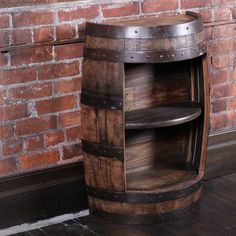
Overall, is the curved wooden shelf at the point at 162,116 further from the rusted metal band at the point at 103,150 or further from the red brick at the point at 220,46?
the red brick at the point at 220,46

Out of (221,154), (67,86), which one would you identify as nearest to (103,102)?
(67,86)

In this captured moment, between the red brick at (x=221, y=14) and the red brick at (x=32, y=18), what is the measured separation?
1000 mm

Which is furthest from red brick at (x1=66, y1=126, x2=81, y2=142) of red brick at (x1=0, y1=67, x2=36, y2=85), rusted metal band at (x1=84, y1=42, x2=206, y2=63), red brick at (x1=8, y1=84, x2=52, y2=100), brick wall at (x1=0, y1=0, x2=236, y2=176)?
rusted metal band at (x1=84, y1=42, x2=206, y2=63)

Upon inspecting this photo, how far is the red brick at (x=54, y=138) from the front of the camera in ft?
10.2

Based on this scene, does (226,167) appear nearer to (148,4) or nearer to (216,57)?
(216,57)

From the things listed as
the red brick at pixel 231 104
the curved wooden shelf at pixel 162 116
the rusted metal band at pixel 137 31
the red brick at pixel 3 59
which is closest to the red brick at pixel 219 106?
the red brick at pixel 231 104

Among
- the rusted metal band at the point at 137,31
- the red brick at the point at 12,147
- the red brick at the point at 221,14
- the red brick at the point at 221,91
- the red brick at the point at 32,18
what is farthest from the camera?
the red brick at the point at 221,91

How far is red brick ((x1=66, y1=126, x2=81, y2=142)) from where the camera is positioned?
3156 mm

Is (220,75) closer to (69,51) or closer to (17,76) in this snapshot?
(69,51)

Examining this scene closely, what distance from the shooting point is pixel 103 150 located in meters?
2.90

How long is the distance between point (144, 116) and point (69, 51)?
48 cm

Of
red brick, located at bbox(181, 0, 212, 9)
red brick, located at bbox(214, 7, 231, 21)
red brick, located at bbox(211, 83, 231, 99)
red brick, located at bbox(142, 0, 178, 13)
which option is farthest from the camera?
red brick, located at bbox(211, 83, 231, 99)

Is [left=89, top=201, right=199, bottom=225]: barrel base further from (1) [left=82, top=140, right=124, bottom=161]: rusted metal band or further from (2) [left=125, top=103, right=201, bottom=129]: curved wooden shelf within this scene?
(2) [left=125, top=103, right=201, bottom=129]: curved wooden shelf

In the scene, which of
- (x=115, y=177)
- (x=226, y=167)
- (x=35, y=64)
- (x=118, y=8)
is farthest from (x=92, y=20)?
(x=226, y=167)
